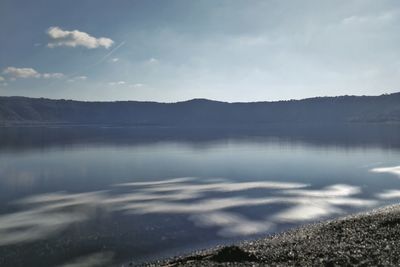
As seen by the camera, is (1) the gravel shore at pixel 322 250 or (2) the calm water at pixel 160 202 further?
(2) the calm water at pixel 160 202

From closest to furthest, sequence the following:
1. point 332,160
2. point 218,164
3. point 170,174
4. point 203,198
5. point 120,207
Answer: point 120,207
point 203,198
point 170,174
point 218,164
point 332,160

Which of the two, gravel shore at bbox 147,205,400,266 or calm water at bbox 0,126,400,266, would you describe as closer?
gravel shore at bbox 147,205,400,266

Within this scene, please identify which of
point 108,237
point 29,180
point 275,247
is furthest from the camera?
point 29,180

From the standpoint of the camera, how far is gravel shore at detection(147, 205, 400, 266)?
14.9 m

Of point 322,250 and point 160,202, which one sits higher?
point 322,250

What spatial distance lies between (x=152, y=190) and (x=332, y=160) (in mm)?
36669

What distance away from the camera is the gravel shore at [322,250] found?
1489 cm

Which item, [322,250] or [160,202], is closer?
[322,250]

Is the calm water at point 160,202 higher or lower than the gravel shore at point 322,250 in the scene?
lower

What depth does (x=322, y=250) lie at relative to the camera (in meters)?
16.4

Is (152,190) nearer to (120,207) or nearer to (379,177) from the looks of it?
(120,207)

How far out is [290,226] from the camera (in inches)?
958

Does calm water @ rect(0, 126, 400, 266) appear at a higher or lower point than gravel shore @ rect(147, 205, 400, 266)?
lower

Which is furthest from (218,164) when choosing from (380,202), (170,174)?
(380,202)
